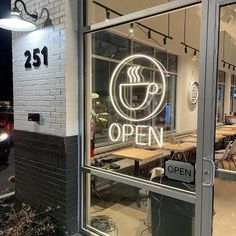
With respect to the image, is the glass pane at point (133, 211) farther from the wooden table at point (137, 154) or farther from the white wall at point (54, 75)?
the white wall at point (54, 75)

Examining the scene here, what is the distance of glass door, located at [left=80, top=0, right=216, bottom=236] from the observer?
7.05 feet

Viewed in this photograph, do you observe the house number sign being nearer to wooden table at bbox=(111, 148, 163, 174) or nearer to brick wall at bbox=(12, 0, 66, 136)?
brick wall at bbox=(12, 0, 66, 136)

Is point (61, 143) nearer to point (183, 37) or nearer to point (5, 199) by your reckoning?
point (5, 199)

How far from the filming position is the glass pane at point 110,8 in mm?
3016

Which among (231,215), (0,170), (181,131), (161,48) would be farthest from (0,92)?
(231,215)

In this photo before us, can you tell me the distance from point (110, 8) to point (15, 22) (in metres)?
1.62

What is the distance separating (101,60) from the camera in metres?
4.19

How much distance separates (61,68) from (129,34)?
2.25 m

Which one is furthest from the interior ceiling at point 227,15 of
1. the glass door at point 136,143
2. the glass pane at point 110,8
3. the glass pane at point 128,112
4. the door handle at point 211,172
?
the door handle at point 211,172

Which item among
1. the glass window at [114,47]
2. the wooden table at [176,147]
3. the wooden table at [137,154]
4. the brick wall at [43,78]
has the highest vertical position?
the glass window at [114,47]

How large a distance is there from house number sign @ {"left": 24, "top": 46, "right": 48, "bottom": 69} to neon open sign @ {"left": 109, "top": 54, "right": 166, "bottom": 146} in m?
0.87

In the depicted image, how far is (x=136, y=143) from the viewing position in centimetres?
359

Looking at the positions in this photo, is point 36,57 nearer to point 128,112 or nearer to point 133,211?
point 128,112

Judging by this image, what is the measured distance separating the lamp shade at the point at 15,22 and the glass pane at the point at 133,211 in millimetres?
1818
